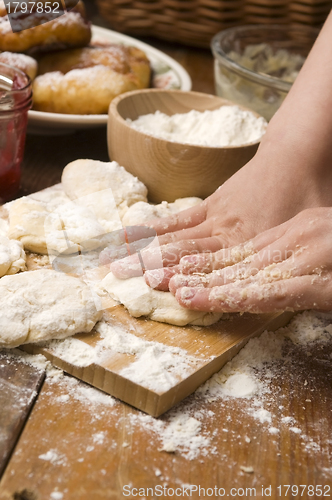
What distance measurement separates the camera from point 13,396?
0.76 m

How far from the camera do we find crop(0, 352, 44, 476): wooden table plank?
0.70 metres

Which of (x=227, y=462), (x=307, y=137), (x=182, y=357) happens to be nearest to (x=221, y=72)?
(x=307, y=137)

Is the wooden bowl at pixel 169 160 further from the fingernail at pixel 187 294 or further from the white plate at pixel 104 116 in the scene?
the fingernail at pixel 187 294

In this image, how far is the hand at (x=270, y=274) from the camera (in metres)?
0.85

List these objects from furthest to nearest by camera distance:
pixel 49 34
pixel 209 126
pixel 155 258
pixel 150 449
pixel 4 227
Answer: pixel 49 34 → pixel 209 126 → pixel 4 227 → pixel 155 258 → pixel 150 449

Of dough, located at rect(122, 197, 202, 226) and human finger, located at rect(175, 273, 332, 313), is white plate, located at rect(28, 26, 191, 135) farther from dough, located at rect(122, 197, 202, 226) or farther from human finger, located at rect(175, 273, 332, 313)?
human finger, located at rect(175, 273, 332, 313)

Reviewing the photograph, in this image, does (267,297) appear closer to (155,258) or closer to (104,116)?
(155,258)

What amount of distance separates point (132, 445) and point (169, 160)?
72 cm

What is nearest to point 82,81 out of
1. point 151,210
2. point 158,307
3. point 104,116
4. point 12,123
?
point 104,116

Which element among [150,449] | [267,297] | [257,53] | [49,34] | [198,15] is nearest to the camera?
[150,449]

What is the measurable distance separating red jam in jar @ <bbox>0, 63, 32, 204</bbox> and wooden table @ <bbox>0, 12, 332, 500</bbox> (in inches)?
22.7

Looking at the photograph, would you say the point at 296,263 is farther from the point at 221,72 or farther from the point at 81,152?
the point at 221,72

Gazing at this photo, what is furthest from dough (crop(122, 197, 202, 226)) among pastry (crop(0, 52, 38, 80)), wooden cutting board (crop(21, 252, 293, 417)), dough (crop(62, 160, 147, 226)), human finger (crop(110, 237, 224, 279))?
pastry (crop(0, 52, 38, 80))

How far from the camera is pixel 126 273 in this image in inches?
37.2
